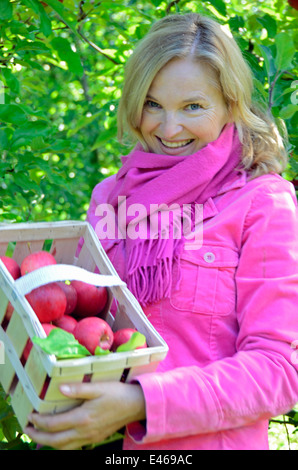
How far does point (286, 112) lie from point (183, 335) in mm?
748

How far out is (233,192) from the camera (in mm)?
1443

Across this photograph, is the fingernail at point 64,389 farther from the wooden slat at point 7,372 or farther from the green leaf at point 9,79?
the green leaf at point 9,79

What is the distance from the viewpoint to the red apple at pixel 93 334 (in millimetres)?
1131

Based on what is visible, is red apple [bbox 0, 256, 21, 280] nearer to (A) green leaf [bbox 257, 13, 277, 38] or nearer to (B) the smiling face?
(B) the smiling face

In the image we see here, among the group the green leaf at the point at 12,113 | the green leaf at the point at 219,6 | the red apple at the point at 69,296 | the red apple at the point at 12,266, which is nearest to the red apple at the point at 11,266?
the red apple at the point at 12,266

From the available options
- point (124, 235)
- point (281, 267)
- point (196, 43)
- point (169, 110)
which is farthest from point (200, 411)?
point (196, 43)

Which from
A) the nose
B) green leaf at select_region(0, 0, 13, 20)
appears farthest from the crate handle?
green leaf at select_region(0, 0, 13, 20)

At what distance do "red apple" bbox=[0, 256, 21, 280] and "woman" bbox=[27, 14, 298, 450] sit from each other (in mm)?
257

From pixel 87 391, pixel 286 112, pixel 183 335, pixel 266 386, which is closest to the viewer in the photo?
pixel 87 391

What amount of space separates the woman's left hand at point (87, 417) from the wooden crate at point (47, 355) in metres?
0.02

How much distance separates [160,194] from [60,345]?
0.54 metres

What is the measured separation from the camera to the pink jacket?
3.85 feet

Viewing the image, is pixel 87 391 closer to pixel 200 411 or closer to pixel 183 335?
pixel 200 411

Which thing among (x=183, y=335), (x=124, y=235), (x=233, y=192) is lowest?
(x=183, y=335)
